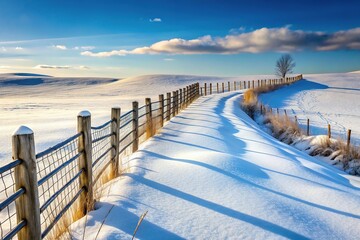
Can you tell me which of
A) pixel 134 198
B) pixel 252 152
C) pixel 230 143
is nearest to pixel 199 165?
pixel 134 198

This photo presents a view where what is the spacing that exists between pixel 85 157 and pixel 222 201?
5.90 ft

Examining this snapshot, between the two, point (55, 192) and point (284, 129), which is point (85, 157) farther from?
point (284, 129)

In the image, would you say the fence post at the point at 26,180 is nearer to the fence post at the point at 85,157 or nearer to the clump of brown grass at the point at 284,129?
the fence post at the point at 85,157

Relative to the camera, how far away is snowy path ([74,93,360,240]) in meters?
3.41

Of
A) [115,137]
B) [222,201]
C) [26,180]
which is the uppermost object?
[26,180]

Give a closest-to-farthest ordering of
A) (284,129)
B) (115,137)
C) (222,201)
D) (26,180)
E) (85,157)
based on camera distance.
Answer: (26,180) → (85,157) → (222,201) → (115,137) → (284,129)

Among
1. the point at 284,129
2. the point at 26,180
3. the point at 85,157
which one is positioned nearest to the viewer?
the point at 26,180

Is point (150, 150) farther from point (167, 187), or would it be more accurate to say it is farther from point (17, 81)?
point (17, 81)

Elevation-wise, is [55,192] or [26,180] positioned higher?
[26,180]

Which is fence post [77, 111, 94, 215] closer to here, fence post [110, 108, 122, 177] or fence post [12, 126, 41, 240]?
fence post [12, 126, 41, 240]

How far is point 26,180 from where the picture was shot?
254 centimetres

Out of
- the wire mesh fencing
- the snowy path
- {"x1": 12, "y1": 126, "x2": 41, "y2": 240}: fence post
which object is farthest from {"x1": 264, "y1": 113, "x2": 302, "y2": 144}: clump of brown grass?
{"x1": 12, "y1": 126, "x2": 41, "y2": 240}: fence post

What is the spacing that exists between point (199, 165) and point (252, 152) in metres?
2.07

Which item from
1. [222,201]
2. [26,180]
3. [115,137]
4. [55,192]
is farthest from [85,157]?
[222,201]
